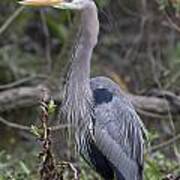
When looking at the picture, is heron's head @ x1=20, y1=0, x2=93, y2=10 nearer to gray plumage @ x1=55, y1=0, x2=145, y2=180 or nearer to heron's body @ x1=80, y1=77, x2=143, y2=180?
gray plumage @ x1=55, y1=0, x2=145, y2=180

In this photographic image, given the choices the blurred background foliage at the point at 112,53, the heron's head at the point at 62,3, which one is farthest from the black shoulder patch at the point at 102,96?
the blurred background foliage at the point at 112,53

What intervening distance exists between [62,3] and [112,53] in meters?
4.83

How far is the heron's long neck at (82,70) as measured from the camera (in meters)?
3.38

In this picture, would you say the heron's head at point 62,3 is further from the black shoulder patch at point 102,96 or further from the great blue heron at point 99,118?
the black shoulder patch at point 102,96

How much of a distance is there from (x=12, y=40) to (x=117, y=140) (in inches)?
145

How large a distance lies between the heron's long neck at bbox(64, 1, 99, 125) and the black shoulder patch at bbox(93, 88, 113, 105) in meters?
0.05

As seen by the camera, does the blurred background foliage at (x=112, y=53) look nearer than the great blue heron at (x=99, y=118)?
No

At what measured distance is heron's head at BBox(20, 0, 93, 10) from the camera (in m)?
3.12

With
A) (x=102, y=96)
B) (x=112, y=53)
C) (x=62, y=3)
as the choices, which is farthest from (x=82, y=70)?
(x=112, y=53)

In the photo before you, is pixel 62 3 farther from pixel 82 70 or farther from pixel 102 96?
pixel 102 96

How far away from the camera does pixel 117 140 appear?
12.0 feet

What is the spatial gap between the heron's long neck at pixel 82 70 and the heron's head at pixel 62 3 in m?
0.05

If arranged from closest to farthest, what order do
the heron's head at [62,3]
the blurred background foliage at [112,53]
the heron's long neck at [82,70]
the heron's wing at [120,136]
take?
the heron's head at [62,3], the heron's long neck at [82,70], the heron's wing at [120,136], the blurred background foliage at [112,53]

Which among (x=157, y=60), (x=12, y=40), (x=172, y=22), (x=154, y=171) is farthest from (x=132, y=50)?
(x=154, y=171)
